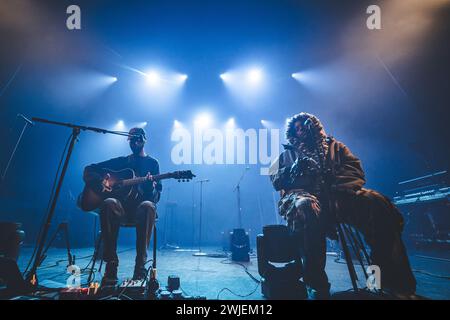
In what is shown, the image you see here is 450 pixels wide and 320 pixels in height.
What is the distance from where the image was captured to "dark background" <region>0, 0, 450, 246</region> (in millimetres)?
5168

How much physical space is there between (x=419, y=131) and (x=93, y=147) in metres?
10.8

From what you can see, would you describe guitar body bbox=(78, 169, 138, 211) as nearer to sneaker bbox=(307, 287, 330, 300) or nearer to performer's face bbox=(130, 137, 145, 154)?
performer's face bbox=(130, 137, 145, 154)

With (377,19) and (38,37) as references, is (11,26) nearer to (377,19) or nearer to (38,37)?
(38,37)

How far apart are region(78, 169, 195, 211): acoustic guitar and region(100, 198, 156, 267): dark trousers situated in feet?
0.78

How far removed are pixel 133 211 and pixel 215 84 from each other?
6760 millimetres

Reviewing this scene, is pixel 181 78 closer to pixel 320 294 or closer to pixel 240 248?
pixel 240 248

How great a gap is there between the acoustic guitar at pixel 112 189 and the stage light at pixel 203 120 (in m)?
6.48

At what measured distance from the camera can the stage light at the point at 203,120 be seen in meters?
9.23

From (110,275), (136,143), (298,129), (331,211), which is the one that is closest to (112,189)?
(136,143)

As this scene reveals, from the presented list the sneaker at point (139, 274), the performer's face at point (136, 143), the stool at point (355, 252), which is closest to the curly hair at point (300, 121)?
the stool at point (355, 252)

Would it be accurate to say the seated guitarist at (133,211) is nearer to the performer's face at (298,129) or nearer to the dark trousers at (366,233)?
the dark trousers at (366,233)

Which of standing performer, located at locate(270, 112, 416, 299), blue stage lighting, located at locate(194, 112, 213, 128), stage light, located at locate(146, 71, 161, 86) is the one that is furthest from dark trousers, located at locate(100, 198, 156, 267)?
blue stage lighting, located at locate(194, 112, 213, 128)
